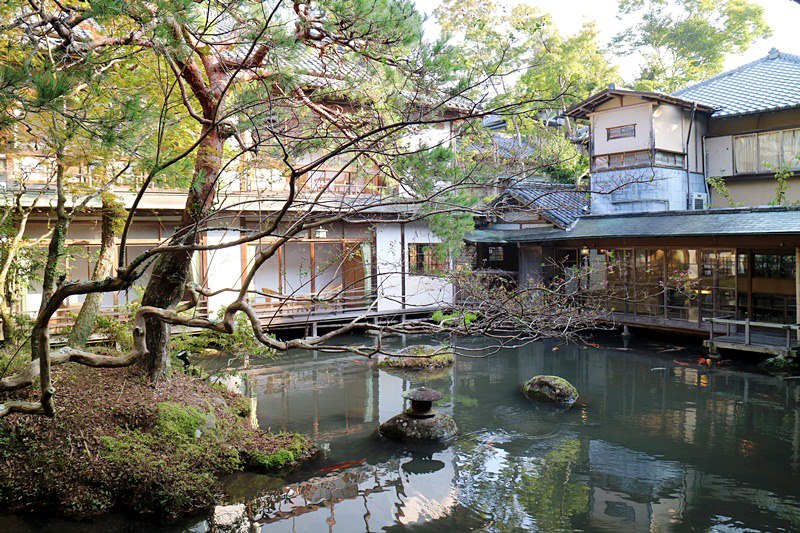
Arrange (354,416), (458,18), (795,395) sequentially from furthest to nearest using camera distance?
(458,18) < (795,395) < (354,416)

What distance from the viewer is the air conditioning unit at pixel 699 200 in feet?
63.4

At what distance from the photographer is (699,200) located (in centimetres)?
1950

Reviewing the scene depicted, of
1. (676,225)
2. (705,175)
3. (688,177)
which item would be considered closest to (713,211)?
(676,225)

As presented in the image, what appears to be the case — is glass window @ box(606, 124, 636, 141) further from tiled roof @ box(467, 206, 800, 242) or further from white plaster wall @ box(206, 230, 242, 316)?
white plaster wall @ box(206, 230, 242, 316)

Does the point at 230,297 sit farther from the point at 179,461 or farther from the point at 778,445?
the point at 778,445

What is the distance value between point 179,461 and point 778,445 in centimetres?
847

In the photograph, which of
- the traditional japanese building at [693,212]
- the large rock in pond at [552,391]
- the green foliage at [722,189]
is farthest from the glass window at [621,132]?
the large rock in pond at [552,391]

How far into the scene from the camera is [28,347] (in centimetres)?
917

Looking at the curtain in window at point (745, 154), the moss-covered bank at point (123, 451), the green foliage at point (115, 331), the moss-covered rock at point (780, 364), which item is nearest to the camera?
the moss-covered bank at point (123, 451)

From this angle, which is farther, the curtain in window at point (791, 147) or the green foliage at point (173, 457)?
the curtain in window at point (791, 147)

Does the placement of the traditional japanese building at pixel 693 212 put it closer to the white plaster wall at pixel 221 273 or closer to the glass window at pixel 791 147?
the glass window at pixel 791 147

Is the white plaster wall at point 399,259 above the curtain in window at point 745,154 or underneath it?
underneath

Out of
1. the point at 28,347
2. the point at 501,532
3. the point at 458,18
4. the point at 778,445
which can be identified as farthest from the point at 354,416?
the point at 458,18

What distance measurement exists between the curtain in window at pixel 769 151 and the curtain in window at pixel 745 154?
0.18 m
